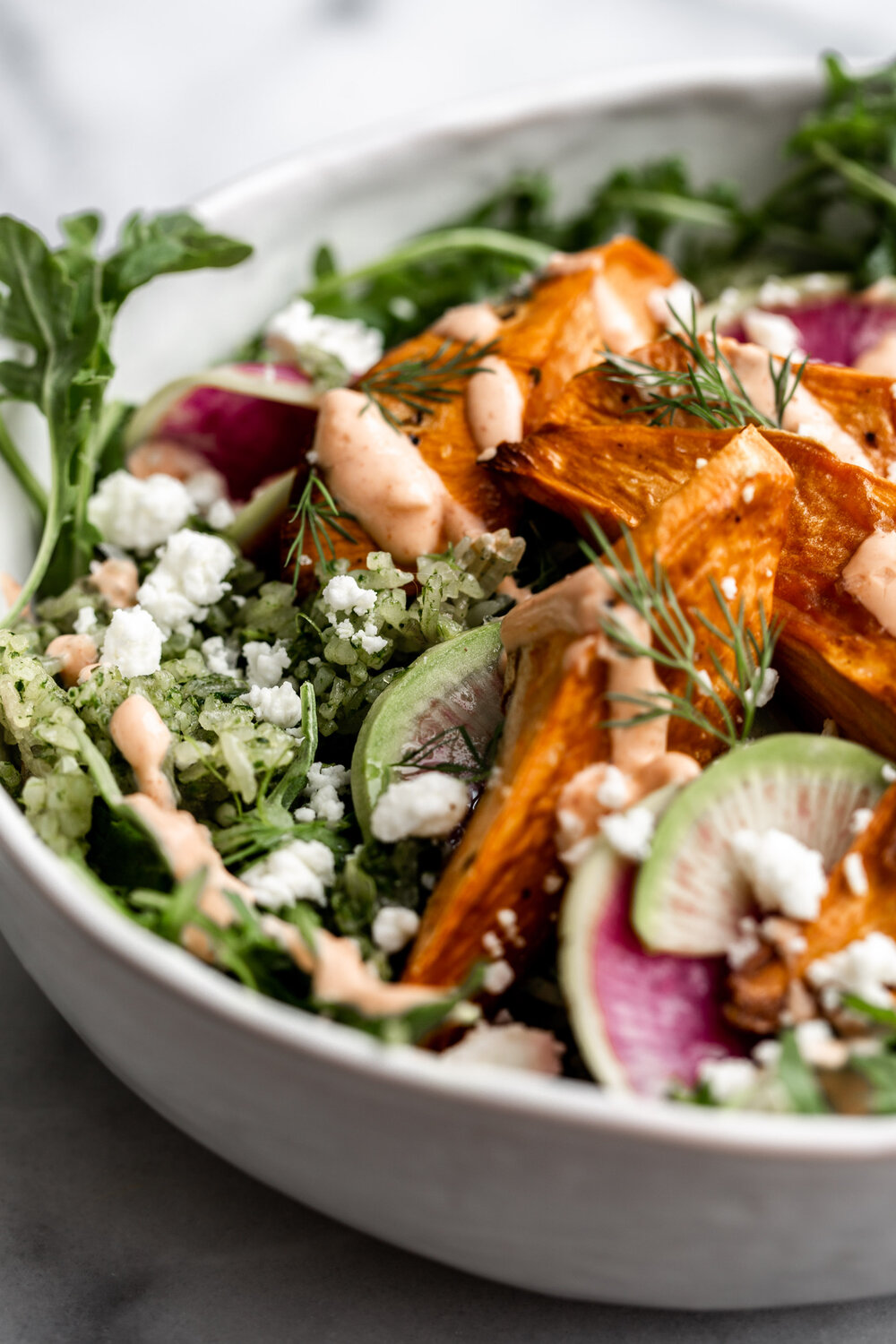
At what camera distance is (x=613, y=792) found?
1681 millimetres

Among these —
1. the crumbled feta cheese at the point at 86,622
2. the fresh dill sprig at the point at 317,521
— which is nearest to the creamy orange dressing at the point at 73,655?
the crumbled feta cheese at the point at 86,622

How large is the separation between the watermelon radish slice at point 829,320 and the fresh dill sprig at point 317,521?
A: 1048 millimetres

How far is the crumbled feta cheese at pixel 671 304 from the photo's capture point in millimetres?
2727

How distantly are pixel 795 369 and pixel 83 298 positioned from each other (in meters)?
1.37

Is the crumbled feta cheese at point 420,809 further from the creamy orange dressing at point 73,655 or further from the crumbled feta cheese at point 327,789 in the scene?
the creamy orange dressing at point 73,655

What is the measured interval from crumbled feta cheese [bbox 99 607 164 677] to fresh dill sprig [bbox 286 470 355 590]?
294 millimetres

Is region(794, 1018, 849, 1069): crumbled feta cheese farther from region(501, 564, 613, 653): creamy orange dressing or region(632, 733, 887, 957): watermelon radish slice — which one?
region(501, 564, 613, 653): creamy orange dressing

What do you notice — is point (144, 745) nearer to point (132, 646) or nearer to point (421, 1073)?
point (132, 646)

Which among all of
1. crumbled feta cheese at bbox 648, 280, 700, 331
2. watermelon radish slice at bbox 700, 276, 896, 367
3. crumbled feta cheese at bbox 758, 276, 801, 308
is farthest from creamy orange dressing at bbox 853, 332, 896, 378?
crumbled feta cheese at bbox 648, 280, 700, 331

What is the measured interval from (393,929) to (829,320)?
1.91 m

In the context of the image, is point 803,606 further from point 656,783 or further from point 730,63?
point 730,63

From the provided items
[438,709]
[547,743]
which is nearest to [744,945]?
[547,743]

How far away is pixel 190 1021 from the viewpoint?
1464mm

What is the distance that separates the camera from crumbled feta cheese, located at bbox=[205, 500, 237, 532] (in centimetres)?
250
